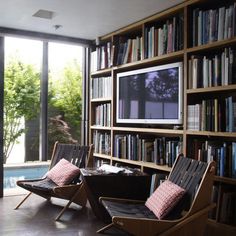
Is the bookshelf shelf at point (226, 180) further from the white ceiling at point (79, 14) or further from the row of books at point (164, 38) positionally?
the white ceiling at point (79, 14)

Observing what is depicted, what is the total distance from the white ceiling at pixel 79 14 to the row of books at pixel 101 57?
22 centimetres

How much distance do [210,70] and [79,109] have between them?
305 cm

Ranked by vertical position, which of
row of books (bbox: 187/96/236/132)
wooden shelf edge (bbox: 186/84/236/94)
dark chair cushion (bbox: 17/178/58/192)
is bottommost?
dark chair cushion (bbox: 17/178/58/192)

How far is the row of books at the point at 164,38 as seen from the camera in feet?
11.9

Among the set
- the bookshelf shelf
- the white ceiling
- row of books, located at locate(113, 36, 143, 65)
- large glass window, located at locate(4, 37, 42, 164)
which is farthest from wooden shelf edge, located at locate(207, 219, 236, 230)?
large glass window, located at locate(4, 37, 42, 164)

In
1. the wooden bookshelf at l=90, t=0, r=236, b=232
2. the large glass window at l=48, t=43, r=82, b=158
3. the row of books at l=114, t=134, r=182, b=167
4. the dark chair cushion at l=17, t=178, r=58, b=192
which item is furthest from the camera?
the large glass window at l=48, t=43, r=82, b=158

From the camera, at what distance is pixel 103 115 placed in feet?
16.2

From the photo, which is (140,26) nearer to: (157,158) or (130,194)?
(157,158)

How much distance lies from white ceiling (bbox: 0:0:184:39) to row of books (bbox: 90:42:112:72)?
220 mm

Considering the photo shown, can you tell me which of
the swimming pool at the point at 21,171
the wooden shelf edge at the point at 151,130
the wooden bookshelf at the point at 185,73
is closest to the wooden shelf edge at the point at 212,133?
the wooden bookshelf at the point at 185,73

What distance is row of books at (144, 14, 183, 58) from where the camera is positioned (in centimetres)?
363

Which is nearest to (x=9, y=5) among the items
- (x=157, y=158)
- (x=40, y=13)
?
(x=40, y=13)

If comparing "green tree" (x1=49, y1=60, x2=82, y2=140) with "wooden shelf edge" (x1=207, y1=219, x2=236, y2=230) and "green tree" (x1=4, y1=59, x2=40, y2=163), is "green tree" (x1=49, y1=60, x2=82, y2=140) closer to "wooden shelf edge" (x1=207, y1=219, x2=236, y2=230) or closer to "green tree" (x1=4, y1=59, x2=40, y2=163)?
"green tree" (x1=4, y1=59, x2=40, y2=163)

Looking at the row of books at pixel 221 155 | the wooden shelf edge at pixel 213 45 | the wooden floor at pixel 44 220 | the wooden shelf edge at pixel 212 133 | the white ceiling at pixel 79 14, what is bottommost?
the wooden floor at pixel 44 220
